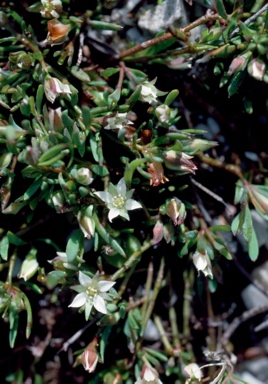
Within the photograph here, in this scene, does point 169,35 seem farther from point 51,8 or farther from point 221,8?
point 51,8

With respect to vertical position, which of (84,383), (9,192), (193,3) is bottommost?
(84,383)

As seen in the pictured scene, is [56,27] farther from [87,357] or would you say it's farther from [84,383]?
[84,383]

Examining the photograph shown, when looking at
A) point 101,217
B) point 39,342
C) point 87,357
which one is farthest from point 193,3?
point 39,342

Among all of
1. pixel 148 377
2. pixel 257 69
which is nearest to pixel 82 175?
pixel 257 69

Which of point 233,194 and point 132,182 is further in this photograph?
point 233,194

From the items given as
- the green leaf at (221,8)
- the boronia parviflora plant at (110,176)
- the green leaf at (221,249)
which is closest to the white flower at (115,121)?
the boronia parviflora plant at (110,176)

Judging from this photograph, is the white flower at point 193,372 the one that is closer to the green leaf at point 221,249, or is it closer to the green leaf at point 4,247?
the green leaf at point 221,249

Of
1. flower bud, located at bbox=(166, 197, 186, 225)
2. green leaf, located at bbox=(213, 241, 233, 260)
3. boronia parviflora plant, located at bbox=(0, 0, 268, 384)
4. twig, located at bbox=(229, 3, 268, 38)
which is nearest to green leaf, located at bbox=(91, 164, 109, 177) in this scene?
boronia parviflora plant, located at bbox=(0, 0, 268, 384)
